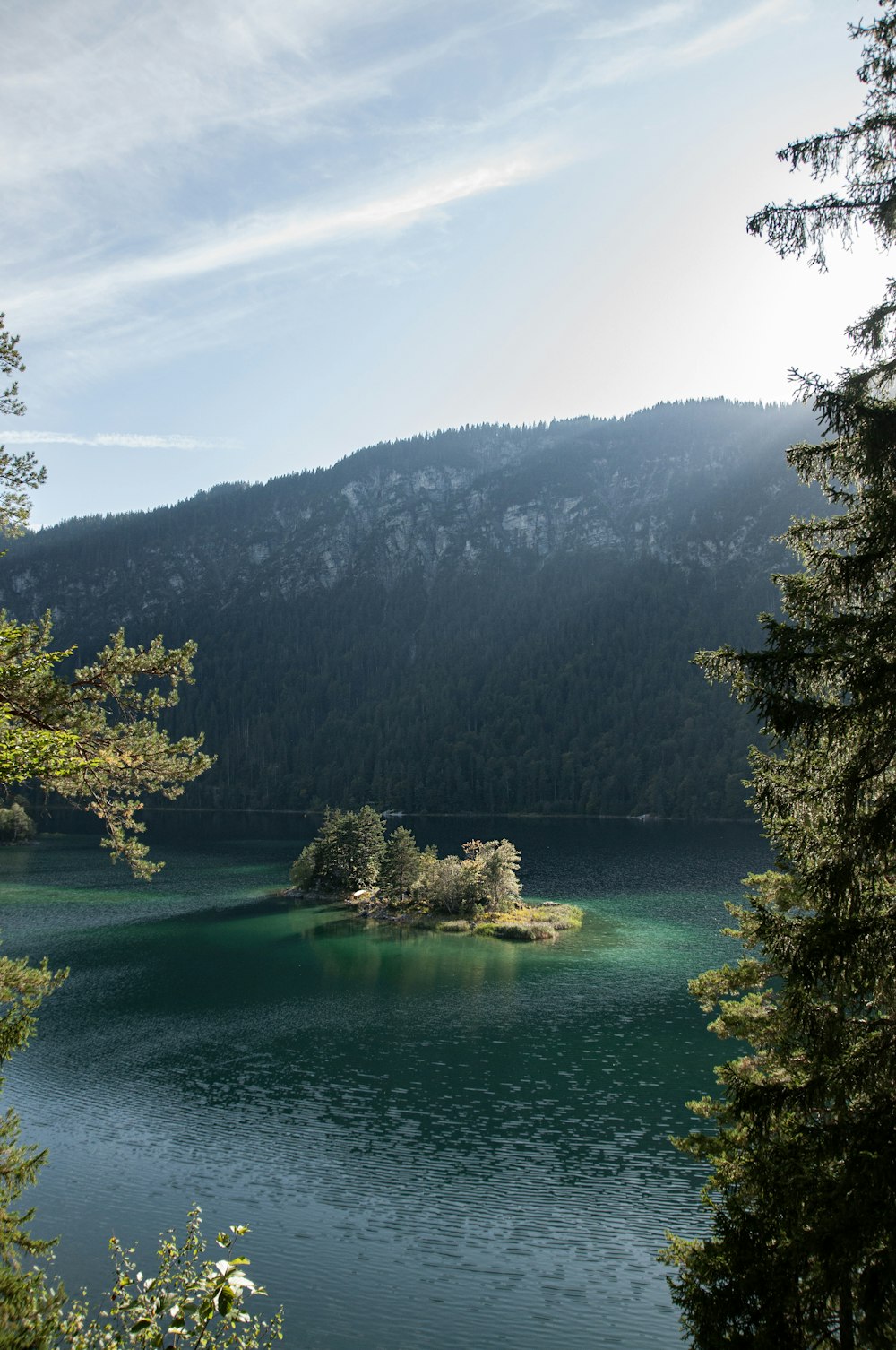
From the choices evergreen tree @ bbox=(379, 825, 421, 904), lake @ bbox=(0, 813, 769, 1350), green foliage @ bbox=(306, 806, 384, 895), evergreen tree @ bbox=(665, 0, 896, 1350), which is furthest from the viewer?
green foliage @ bbox=(306, 806, 384, 895)

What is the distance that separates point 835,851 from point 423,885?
75.2 metres

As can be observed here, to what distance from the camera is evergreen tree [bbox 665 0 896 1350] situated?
8.28 meters

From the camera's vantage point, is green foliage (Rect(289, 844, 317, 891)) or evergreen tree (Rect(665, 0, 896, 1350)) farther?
green foliage (Rect(289, 844, 317, 891))

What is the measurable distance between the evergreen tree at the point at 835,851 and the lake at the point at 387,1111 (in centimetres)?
1558

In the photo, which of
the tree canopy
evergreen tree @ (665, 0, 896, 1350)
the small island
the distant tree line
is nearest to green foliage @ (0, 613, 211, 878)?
the tree canopy

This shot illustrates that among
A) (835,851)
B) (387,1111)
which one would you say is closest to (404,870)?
(387,1111)

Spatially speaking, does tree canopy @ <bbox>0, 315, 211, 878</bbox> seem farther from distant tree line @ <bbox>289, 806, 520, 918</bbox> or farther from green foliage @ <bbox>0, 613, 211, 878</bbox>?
distant tree line @ <bbox>289, 806, 520, 918</bbox>

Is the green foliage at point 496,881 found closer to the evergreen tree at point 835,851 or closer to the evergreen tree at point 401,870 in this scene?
the evergreen tree at point 401,870

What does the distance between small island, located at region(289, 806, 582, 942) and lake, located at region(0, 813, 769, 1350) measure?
3.57m

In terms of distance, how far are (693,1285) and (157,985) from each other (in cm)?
5247

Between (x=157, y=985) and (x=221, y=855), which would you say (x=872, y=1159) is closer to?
(x=157, y=985)

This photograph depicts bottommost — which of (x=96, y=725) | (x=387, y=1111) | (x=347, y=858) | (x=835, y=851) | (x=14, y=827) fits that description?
(x=14, y=827)

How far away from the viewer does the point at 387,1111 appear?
1438 inches

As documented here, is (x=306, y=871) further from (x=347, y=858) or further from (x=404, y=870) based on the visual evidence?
(x=404, y=870)
